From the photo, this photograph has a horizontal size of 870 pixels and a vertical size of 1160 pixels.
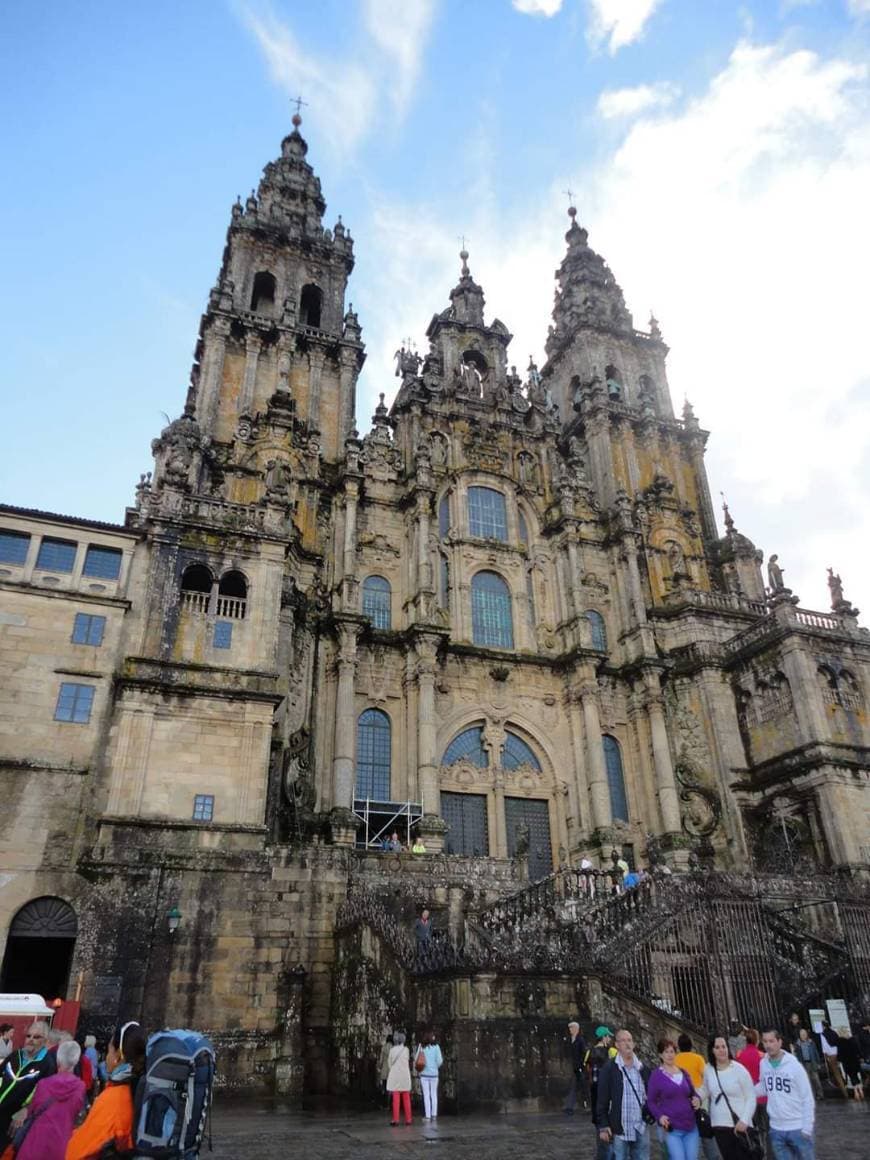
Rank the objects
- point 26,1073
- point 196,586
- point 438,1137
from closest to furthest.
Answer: point 26,1073
point 438,1137
point 196,586

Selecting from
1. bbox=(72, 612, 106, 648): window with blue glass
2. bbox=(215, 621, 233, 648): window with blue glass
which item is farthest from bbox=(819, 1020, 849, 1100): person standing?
bbox=(72, 612, 106, 648): window with blue glass

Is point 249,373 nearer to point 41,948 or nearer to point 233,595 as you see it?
point 233,595

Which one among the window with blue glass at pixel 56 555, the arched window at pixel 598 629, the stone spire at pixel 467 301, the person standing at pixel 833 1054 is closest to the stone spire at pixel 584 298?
the stone spire at pixel 467 301

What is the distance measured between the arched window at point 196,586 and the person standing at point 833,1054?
56.7ft

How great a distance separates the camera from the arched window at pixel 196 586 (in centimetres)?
2280

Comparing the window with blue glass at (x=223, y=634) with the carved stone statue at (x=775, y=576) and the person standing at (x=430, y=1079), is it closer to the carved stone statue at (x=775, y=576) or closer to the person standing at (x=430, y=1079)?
the person standing at (x=430, y=1079)

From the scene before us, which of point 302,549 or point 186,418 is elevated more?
point 186,418

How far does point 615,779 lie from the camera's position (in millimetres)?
31781

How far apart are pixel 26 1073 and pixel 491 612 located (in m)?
27.4

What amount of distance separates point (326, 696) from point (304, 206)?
91.3 feet

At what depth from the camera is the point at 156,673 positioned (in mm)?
21312

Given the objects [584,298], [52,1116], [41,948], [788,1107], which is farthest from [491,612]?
[52,1116]

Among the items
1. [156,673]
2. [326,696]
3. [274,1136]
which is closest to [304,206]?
[326,696]

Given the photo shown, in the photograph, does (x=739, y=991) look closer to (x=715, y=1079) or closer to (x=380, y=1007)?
(x=380, y=1007)
